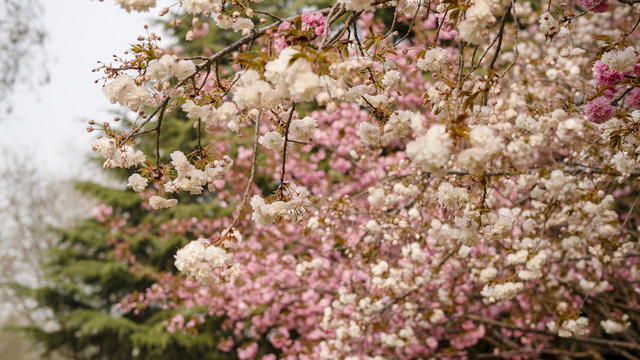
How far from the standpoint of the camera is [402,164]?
10.6 ft

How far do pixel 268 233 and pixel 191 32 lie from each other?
14.8 ft

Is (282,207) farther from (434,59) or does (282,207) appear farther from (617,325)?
(617,325)

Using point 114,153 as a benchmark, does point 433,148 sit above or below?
below

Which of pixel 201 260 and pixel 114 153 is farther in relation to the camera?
pixel 114 153

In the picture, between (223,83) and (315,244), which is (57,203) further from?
(223,83)

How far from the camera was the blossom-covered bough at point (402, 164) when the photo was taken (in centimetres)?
118

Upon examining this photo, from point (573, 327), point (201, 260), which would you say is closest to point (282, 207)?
point (201, 260)

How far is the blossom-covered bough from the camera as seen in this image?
1.18 meters

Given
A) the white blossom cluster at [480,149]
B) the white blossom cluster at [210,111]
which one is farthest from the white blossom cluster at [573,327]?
the white blossom cluster at [210,111]

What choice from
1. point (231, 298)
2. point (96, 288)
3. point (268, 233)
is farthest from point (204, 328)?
point (96, 288)

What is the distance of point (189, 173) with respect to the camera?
148cm

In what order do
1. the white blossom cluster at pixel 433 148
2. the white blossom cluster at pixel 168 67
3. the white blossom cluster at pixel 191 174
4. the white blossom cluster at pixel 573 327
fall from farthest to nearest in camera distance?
the white blossom cluster at pixel 573 327 < the white blossom cluster at pixel 191 174 < the white blossom cluster at pixel 168 67 < the white blossom cluster at pixel 433 148

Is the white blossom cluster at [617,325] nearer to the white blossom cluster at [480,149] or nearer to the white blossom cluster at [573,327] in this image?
the white blossom cluster at [573,327]

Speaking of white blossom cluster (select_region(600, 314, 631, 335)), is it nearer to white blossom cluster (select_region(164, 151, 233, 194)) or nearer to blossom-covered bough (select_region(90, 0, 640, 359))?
blossom-covered bough (select_region(90, 0, 640, 359))
